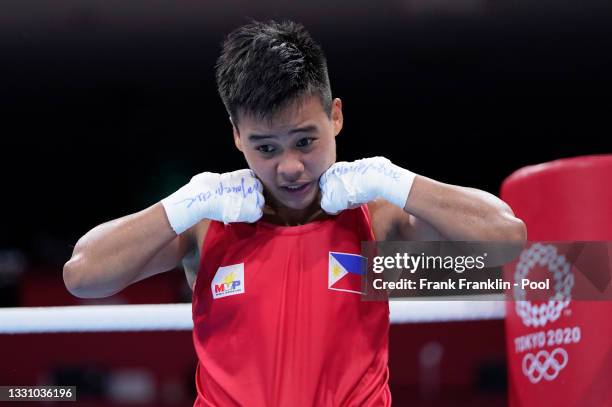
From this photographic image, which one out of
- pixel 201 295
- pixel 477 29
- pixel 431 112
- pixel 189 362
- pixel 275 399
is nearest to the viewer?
pixel 275 399

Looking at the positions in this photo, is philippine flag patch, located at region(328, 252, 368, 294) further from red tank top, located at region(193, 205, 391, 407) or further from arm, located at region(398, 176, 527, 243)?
arm, located at region(398, 176, 527, 243)

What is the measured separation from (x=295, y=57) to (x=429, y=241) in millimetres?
547

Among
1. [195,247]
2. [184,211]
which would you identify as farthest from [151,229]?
[195,247]

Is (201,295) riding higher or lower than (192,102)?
lower

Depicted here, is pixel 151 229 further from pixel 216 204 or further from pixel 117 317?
pixel 117 317

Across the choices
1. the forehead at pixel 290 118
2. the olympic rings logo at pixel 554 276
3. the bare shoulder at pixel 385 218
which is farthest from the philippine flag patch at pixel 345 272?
the olympic rings logo at pixel 554 276

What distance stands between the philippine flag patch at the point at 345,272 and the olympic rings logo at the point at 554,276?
2.32 feet

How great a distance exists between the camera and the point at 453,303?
248cm

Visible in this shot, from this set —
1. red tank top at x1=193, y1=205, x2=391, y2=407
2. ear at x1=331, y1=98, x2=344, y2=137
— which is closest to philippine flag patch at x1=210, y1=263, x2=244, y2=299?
red tank top at x1=193, y1=205, x2=391, y2=407

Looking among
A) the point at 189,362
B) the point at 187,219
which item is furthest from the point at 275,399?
the point at 189,362

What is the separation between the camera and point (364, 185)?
163 centimetres

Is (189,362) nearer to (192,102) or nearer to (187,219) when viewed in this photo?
(187,219)

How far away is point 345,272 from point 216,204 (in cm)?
34

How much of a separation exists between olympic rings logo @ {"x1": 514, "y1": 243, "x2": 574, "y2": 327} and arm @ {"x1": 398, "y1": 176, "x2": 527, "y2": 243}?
0.54 meters
